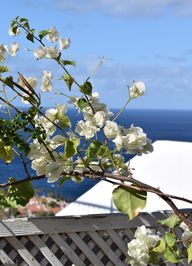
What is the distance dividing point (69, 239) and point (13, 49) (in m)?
0.80

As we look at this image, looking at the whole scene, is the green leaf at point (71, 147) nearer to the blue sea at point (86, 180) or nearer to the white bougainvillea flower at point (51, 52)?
the blue sea at point (86, 180)

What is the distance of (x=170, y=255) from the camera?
2.27m

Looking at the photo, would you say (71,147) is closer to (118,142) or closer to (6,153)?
(118,142)

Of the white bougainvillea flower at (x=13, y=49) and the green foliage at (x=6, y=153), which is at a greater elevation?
the white bougainvillea flower at (x=13, y=49)

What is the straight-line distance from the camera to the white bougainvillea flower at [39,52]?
206 cm

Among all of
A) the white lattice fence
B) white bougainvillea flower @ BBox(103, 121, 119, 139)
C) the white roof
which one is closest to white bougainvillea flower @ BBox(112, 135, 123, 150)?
white bougainvillea flower @ BBox(103, 121, 119, 139)

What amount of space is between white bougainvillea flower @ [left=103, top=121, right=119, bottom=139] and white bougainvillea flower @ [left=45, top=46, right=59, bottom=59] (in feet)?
1.00

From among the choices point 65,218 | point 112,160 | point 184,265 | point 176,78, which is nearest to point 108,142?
point 112,160

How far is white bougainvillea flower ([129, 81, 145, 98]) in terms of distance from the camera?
202 cm

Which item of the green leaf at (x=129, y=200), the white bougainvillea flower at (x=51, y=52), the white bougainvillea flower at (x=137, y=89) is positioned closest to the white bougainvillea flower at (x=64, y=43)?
the white bougainvillea flower at (x=51, y=52)

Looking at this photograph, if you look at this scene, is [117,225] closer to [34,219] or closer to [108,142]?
[34,219]

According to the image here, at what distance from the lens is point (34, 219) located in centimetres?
242

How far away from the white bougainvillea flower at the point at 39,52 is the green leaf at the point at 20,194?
0.45m

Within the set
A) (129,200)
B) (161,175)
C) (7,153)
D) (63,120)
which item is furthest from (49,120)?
(161,175)
